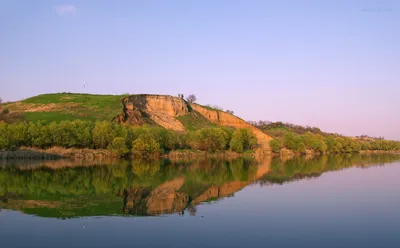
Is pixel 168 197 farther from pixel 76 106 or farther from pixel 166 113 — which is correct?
pixel 166 113

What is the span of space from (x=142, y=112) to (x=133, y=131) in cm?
5024

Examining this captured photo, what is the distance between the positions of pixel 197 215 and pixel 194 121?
126 m

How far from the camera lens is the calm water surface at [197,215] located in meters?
15.5

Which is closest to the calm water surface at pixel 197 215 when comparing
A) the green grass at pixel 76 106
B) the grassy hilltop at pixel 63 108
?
the grassy hilltop at pixel 63 108

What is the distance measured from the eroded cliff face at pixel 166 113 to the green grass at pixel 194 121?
2.04 metres

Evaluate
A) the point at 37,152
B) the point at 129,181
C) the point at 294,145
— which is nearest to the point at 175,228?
the point at 129,181

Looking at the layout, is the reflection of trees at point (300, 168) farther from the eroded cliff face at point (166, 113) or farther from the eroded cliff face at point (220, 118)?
the eroded cliff face at point (220, 118)

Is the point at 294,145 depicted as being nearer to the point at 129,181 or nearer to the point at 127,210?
the point at 129,181

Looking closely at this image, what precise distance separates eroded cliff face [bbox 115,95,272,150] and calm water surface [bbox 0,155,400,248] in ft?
285

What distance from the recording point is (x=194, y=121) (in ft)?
481

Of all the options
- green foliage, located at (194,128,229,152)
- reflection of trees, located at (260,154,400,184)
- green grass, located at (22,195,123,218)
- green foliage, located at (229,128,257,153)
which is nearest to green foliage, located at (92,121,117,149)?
green foliage, located at (194,128,229,152)

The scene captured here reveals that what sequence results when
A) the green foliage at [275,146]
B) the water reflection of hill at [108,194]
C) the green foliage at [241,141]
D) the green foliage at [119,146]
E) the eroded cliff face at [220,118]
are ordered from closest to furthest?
the water reflection of hill at [108,194]
the green foliage at [119,146]
the green foliage at [241,141]
the green foliage at [275,146]
the eroded cliff face at [220,118]

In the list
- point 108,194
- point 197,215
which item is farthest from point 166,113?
point 197,215

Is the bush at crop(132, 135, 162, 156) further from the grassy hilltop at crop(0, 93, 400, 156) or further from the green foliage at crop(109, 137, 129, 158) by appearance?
the green foliage at crop(109, 137, 129, 158)
